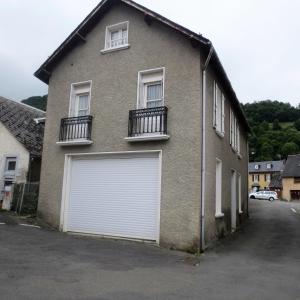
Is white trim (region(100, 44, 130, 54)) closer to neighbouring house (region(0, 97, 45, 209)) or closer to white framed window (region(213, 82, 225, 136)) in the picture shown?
white framed window (region(213, 82, 225, 136))

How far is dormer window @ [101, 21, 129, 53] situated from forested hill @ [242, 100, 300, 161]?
72556mm

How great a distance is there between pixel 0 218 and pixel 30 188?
187 centimetres

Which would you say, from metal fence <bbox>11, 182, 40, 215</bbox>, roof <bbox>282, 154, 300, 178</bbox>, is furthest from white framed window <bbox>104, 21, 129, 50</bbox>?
roof <bbox>282, 154, 300, 178</bbox>

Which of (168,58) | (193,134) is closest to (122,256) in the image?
(193,134)

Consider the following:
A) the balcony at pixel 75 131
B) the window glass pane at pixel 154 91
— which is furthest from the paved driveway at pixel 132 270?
the window glass pane at pixel 154 91

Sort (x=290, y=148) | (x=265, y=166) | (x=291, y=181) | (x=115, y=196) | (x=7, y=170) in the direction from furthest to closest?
1. (x=290, y=148)
2. (x=265, y=166)
3. (x=291, y=181)
4. (x=7, y=170)
5. (x=115, y=196)

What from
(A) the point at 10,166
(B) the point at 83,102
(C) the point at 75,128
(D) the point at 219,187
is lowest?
(D) the point at 219,187

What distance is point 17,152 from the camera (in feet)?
60.0

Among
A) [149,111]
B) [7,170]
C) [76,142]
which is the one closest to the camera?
[149,111]

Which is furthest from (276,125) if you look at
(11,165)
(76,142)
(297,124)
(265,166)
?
(76,142)

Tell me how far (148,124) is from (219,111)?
3.57 metres

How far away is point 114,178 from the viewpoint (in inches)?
504

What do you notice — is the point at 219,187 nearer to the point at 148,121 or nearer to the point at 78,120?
the point at 148,121

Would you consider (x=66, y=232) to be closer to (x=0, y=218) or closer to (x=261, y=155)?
(x=0, y=218)
